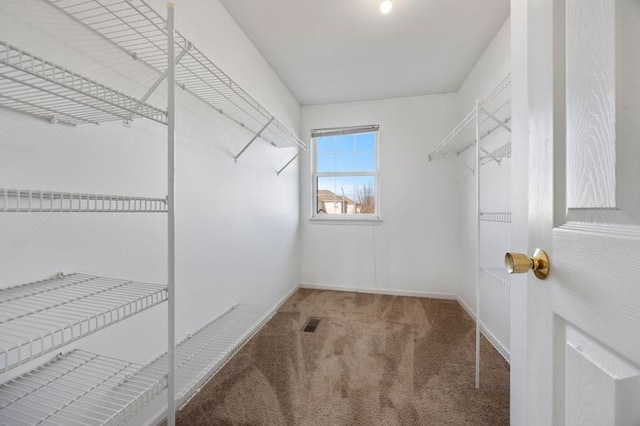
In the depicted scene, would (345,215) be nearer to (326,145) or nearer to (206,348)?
(326,145)

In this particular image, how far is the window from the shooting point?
3357 mm

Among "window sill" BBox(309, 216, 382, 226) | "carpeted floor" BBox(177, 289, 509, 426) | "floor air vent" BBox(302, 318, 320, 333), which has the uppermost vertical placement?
"window sill" BBox(309, 216, 382, 226)

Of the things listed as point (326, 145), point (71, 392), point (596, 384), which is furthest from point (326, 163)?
point (596, 384)

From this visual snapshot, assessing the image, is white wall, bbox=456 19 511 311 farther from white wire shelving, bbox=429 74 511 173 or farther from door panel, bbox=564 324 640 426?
door panel, bbox=564 324 640 426

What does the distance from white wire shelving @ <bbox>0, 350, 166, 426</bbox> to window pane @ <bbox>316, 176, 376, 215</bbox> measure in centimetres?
270

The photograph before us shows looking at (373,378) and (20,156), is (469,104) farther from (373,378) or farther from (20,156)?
(20,156)

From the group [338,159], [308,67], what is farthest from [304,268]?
[308,67]

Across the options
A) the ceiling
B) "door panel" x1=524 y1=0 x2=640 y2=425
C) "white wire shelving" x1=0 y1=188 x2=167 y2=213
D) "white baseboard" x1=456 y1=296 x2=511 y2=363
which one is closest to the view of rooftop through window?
the ceiling

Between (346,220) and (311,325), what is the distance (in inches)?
56.0

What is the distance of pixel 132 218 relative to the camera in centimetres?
117

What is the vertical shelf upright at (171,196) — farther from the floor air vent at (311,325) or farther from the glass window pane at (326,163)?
the glass window pane at (326,163)

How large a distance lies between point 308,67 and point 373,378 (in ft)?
8.84

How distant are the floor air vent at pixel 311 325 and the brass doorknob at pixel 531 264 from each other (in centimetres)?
203

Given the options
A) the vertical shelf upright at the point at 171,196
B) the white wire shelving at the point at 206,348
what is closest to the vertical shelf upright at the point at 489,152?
the white wire shelving at the point at 206,348
